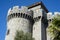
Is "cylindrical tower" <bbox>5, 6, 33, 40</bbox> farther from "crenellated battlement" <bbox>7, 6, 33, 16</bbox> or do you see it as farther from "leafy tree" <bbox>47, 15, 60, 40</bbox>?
"leafy tree" <bbox>47, 15, 60, 40</bbox>

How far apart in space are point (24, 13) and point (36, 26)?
266 cm

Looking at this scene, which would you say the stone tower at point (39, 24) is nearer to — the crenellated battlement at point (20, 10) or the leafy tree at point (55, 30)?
the crenellated battlement at point (20, 10)

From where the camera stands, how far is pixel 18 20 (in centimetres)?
2427

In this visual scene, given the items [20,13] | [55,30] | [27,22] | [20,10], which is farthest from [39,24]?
[55,30]

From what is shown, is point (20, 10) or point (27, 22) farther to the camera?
point (20, 10)

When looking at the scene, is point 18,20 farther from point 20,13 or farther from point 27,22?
point 27,22

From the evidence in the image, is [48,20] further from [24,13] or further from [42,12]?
[24,13]

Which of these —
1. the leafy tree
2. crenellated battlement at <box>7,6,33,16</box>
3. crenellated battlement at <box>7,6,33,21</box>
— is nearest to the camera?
the leafy tree

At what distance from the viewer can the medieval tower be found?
23.8 m

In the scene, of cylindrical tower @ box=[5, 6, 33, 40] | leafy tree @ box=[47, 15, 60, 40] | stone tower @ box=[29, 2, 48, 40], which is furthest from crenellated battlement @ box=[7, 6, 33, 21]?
leafy tree @ box=[47, 15, 60, 40]

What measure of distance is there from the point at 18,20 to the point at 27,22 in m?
1.38

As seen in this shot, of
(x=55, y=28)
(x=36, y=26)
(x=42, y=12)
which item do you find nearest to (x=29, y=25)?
(x=36, y=26)

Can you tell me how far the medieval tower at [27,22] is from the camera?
2378cm

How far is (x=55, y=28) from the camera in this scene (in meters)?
13.2
